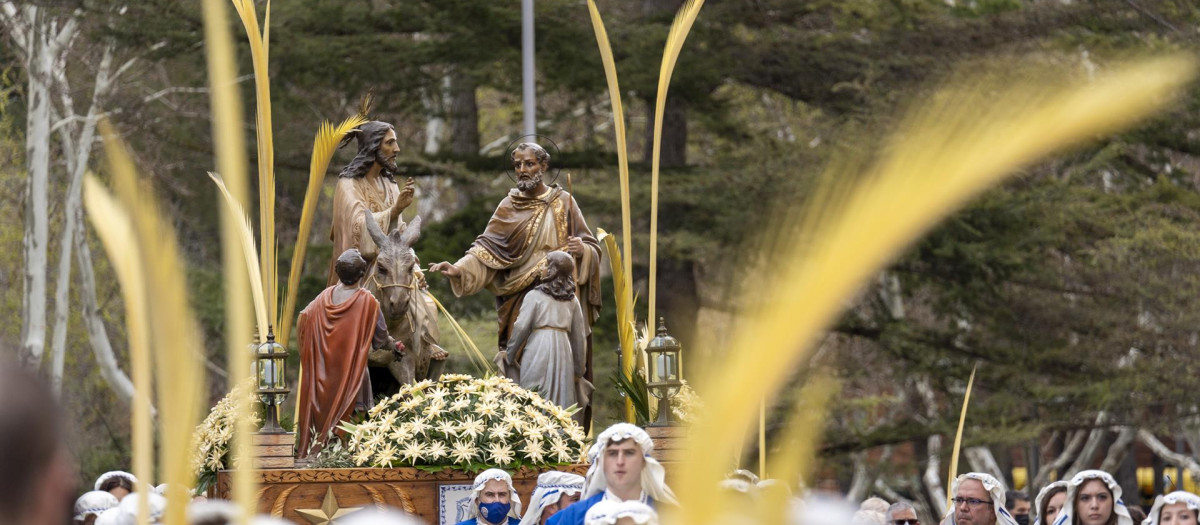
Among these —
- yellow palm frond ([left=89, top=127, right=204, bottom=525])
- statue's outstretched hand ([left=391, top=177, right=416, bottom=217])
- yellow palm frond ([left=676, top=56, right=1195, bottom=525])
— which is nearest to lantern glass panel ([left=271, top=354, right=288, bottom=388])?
statue's outstretched hand ([left=391, top=177, right=416, bottom=217])

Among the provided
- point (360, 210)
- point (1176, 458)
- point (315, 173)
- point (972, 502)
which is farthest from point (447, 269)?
point (1176, 458)

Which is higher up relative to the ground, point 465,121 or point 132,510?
point 465,121

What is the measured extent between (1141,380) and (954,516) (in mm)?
13721

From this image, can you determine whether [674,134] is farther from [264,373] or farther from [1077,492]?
[1077,492]

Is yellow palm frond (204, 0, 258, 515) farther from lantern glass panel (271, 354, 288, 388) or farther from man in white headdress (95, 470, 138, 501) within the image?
A: man in white headdress (95, 470, 138, 501)

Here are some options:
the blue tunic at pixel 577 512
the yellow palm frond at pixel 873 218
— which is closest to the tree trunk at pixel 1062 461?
the blue tunic at pixel 577 512

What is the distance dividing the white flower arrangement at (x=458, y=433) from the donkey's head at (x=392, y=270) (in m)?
1.02

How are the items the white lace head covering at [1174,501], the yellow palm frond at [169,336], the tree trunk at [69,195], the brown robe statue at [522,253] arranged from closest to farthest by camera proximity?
the yellow palm frond at [169,336] < the white lace head covering at [1174,501] < the brown robe statue at [522,253] < the tree trunk at [69,195]

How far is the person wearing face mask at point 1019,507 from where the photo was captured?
38.1 feet

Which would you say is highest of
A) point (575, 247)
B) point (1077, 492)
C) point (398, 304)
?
point (575, 247)

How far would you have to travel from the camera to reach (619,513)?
4.47 meters

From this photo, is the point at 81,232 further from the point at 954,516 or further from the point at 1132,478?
the point at 954,516

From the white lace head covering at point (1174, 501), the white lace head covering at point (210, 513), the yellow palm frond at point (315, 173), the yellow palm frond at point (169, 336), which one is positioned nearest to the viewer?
the yellow palm frond at point (169, 336)

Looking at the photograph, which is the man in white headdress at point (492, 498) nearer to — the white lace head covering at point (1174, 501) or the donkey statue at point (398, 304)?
the donkey statue at point (398, 304)
